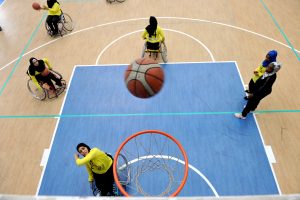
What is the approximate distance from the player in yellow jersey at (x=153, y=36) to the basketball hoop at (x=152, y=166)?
2824 mm

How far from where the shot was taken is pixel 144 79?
4117mm

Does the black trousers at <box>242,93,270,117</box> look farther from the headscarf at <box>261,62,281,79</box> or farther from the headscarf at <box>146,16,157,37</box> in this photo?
the headscarf at <box>146,16,157,37</box>

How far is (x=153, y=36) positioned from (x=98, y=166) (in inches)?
161

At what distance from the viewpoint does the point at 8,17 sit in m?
10.1

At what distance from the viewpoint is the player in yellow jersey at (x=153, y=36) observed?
22.0ft

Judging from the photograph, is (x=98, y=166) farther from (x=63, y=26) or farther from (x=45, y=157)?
(x=63, y=26)

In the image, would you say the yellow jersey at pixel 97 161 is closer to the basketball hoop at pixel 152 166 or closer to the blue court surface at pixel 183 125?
the basketball hoop at pixel 152 166

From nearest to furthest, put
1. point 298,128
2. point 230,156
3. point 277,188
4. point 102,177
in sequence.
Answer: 1. point 102,177
2. point 277,188
3. point 230,156
4. point 298,128

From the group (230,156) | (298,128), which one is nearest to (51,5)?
(230,156)

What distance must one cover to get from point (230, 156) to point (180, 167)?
1.19 metres

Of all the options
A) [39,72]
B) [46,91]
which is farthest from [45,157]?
[39,72]

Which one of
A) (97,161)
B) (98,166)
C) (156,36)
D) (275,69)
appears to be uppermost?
(275,69)

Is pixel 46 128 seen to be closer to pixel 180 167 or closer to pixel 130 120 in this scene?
pixel 130 120

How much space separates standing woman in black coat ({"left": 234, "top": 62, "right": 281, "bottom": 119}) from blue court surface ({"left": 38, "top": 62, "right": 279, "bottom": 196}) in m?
0.53
